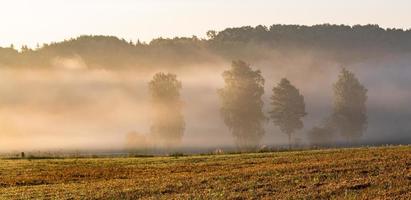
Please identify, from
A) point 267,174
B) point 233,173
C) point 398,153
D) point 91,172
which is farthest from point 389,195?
point 91,172

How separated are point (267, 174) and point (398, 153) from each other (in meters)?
11.6

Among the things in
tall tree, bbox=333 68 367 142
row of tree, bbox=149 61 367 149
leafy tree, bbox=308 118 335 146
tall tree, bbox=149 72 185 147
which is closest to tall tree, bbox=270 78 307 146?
row of tree, bbox=149 61 367 149

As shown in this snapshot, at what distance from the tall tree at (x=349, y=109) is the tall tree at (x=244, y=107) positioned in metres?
17.9

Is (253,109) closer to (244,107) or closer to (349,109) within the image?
(244,107)

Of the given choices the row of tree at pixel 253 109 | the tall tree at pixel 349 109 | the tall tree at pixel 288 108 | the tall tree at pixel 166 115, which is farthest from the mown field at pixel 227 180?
the tall tree at pixel 349 109

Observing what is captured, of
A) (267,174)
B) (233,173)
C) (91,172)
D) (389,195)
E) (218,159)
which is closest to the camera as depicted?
(389,195)

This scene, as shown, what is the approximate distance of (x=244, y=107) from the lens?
181 metres

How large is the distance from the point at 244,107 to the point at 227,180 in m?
139

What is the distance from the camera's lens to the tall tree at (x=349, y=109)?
185 meters

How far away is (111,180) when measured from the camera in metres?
49.2

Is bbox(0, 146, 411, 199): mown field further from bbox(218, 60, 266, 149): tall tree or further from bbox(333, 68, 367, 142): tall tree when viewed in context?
bbox(333, 68, 367, 142): tall tree

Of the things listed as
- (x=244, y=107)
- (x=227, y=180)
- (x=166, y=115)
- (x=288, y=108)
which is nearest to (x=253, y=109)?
(x=244, y=107)

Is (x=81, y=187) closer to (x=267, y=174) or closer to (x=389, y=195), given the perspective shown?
(x=267, y=174)

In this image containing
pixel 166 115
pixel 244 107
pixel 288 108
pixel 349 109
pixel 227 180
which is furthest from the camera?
pixel 349 109
